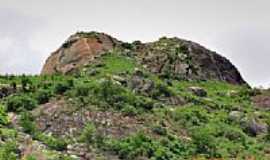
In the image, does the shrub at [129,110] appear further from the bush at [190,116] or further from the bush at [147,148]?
the bush at [147,148]

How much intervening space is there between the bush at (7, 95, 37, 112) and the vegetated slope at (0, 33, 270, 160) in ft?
0.17

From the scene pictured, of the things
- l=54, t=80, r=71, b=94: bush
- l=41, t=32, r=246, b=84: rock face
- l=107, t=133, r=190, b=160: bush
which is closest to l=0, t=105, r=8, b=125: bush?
l=54, t=80, r=71, b=94: bush

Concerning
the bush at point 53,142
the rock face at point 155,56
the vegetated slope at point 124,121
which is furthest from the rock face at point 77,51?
the bush at point 53,142

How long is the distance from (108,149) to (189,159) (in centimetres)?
383

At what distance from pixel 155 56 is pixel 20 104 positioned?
1010 inches

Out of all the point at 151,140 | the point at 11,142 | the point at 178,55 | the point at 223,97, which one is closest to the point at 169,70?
the point at 178,55

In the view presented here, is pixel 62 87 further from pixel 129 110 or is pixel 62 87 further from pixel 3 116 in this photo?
pixel 3 116

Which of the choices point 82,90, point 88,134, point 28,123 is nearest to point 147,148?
point 88,134

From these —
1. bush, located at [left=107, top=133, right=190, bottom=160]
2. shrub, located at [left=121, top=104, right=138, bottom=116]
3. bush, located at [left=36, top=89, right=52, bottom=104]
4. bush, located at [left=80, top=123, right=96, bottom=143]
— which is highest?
bush, located at [left=36, top=89, right=52, bottom=104]

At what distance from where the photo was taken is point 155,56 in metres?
61.0

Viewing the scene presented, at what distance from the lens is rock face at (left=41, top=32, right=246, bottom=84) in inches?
2350

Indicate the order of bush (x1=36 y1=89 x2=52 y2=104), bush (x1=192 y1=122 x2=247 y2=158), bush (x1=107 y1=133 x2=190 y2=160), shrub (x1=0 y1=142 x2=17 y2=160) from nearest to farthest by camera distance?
shrub (x1=0 y1=142 x2=17 y2=160), bush (x1=107 y1=133 x2=190 y2=160), bush (x1=192 y1=122 x2=247 y2=158), bush (x1=36 y1=89 x2=52 y2=104)

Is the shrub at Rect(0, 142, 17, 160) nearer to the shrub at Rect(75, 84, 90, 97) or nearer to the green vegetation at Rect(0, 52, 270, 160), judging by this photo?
the green vegetation at Rect(0, 52, 270, 160)

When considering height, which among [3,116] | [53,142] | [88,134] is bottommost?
[53,142]
